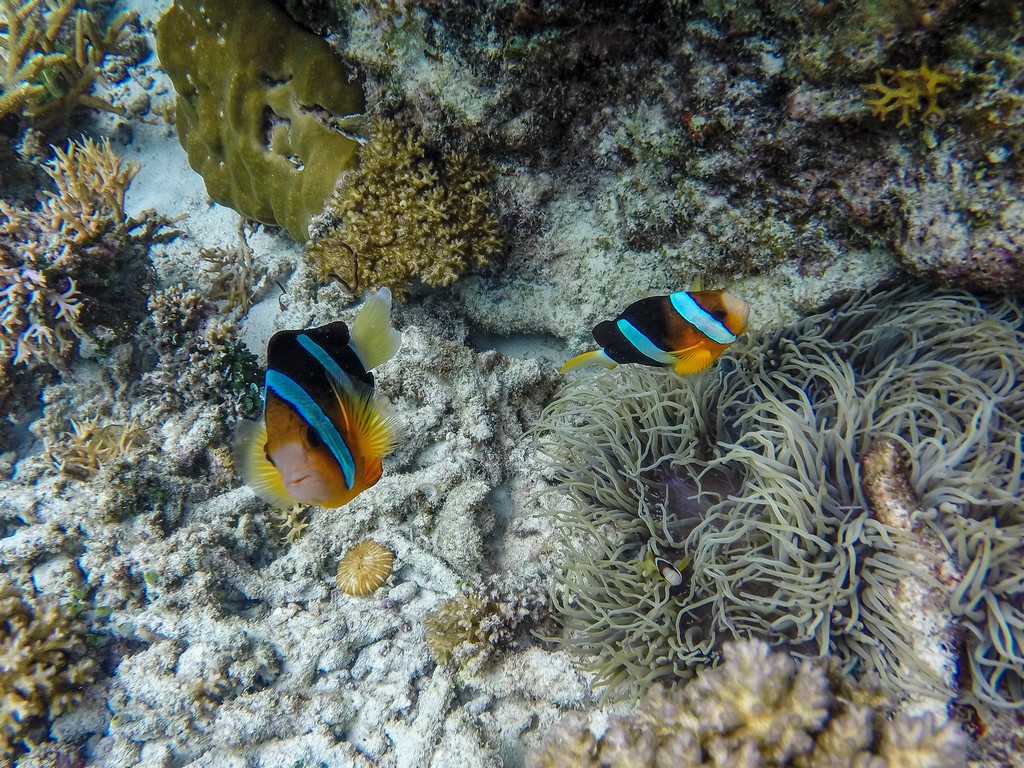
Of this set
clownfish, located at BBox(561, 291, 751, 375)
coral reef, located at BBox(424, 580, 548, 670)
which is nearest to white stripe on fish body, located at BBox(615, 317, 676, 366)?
clownfish, located at BBox(561, 291, 751, 375)

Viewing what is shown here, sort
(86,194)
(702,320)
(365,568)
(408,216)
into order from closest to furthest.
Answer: (702,320), (365,568), (408,216), (86,194)

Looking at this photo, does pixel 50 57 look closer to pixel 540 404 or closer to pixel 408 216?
pixel 408 216

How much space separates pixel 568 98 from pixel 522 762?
3.32m

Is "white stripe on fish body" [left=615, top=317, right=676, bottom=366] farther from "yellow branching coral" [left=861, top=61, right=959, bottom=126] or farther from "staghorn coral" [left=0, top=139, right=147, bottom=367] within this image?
"staghorn coral" [left=0, top=139, right=147, bottom=367]

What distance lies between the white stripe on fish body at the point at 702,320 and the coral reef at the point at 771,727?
1.08 meters

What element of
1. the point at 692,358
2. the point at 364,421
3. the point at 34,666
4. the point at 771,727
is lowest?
the point at 771,727

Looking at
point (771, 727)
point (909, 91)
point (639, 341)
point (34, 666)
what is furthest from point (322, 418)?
point (34, 666)

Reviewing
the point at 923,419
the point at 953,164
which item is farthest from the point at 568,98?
the point at 923,419

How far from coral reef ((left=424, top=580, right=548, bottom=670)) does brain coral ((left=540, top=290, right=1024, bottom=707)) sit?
0.21 m

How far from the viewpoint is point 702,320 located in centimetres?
206

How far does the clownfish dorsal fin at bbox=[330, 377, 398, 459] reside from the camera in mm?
1575

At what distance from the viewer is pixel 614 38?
277cm

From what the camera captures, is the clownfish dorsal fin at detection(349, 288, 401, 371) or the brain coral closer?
the clownfish dorsal fin at detection(349, 288, 401, 371)

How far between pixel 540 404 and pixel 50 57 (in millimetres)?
5629
